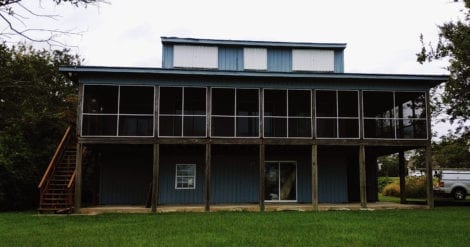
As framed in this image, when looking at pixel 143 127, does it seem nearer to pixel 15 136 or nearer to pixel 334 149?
pixel 15 136

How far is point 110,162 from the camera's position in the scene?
2403 centimetres

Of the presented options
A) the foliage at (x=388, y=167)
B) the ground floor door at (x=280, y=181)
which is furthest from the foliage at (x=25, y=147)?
the foliage at (x=388, y=167)

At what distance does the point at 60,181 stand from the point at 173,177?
508 cm

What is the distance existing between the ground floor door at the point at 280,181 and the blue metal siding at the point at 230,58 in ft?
16.0

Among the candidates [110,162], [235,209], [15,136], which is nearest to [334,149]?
[235,209]

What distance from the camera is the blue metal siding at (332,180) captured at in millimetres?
24422

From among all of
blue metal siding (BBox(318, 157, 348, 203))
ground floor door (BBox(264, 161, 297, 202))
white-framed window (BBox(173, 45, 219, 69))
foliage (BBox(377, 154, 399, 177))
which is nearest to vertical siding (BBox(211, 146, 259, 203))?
ground floor door (BBox(264, 161, 297, 202))

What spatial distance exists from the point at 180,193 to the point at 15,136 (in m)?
7.78

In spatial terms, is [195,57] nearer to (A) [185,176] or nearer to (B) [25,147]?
(A) [185,176]

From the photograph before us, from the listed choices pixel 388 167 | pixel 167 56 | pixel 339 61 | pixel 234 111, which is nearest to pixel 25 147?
pixel 167 56

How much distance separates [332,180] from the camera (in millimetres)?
24594

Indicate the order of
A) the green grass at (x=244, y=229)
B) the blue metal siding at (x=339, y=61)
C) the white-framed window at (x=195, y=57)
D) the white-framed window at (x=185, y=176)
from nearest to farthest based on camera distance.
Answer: the green grass at (x=244, y=229), the white-framed window at (x=185, y=176), the white-framed window at (x=195, y=57), the blue metal siding at (x=339, y=61)

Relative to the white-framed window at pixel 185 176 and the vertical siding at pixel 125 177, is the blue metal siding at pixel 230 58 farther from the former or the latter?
the vertical siding at pixel 125 177

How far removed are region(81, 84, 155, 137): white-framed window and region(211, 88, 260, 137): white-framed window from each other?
2.84m
